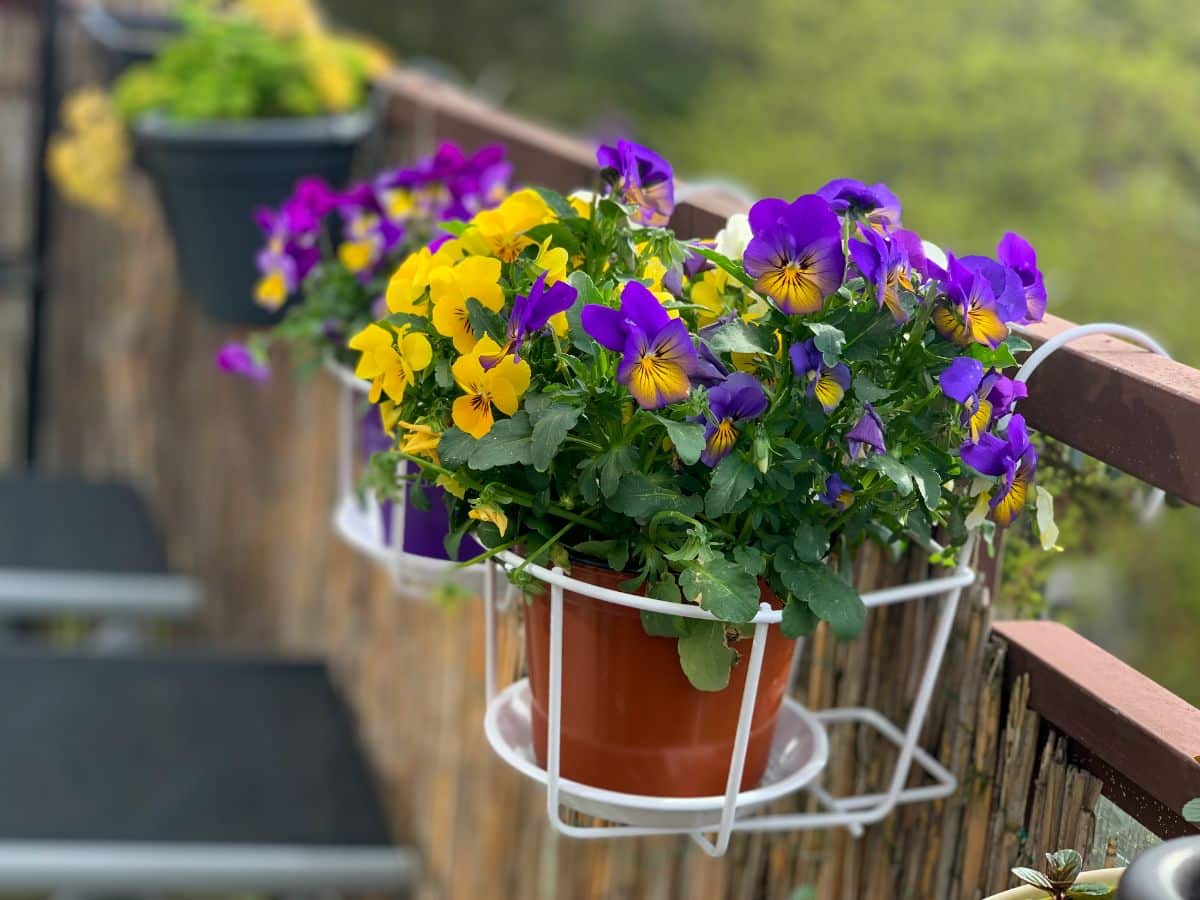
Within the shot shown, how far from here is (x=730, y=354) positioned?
0.74 meters

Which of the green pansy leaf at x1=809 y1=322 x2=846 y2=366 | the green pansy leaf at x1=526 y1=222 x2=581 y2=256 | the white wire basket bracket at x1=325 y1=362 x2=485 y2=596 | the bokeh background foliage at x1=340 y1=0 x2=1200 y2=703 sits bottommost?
the white wire basket bracket at x1=325 y1=362 x2=485 y2=596

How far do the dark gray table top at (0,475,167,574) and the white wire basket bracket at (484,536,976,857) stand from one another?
89.4 inches

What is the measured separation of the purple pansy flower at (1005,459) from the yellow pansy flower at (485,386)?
23 cm

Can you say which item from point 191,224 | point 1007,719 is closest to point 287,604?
point 191,224

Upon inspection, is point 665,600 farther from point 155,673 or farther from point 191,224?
point 155,673

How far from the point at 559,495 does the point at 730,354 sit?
0.12 m

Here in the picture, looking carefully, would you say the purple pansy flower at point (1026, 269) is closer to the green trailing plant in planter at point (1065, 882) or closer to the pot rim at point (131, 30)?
the green trailing plant in planter at point (1065, 882)

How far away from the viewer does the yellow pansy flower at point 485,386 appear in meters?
0.72

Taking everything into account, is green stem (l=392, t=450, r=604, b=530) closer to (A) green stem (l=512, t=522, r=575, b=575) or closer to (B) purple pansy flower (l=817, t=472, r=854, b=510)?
(A) green stem (l=512, t=522, r=575, b=575)

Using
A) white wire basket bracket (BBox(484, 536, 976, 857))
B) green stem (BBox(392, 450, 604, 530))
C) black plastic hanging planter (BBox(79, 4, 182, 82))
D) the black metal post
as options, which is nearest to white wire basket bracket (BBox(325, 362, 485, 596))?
white wire basket bracket (BBox(484, 536, 976, 857))

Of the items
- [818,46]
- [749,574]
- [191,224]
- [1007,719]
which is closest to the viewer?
[749,574]

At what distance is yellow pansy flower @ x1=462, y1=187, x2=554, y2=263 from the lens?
82 centimetres

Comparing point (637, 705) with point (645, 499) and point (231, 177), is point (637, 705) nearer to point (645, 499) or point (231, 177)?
point (645, 499)

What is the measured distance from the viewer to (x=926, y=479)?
0.69 m
